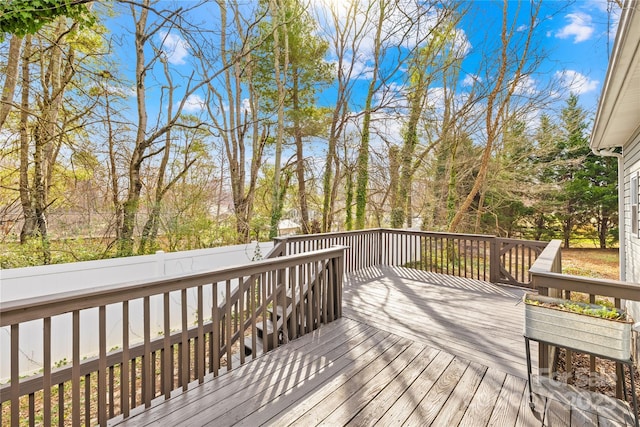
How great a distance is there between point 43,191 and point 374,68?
27.8ft

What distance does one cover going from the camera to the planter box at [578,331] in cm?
157

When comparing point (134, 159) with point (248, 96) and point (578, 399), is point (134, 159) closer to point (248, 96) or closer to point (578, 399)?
point (248, 96)

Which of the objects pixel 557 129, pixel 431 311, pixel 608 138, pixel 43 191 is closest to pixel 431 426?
pixel 431 311

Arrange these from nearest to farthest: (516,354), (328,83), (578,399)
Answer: (578,399)
(516,354)
(328,83)

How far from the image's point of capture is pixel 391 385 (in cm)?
215

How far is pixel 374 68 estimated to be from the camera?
8719 mm

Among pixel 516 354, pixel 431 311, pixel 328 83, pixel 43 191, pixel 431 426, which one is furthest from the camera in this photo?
pixel 328 83

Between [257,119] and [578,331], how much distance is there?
8.15 meters

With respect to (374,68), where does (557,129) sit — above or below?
below

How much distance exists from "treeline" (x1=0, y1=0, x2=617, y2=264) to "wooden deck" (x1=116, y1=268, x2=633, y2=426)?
14.7 ft

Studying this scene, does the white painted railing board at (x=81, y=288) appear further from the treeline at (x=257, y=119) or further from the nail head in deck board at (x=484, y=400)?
the nail head in deck board at (x=484, y=400)

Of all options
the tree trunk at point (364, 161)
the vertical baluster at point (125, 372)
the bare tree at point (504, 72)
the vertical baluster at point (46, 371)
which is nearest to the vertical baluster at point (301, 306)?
the vertical baluster at point (125, 372)

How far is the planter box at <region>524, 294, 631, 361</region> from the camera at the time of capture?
157 centimetres

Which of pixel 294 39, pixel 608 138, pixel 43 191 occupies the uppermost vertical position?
pixel 294 39
